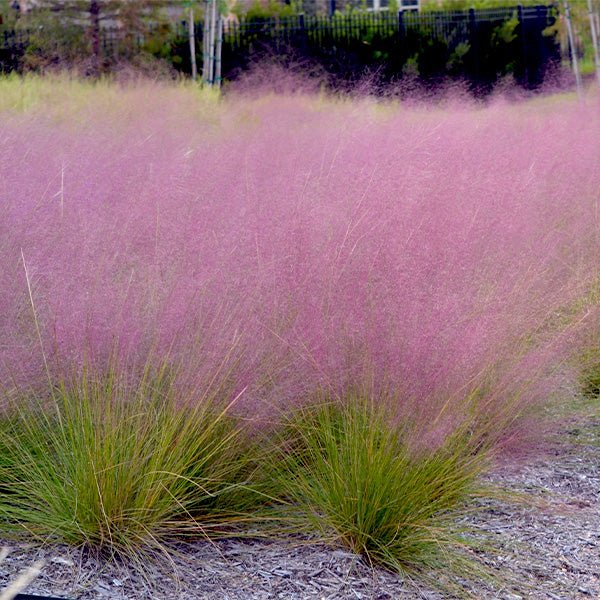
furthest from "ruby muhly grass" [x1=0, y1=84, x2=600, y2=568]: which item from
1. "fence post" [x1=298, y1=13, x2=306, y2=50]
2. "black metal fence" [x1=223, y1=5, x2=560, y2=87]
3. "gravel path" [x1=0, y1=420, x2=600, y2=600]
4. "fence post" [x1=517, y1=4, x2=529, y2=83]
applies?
"fence post" [x1=517, y1=4, x2=529, y2=83]

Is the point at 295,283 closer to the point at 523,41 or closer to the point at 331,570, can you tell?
the point at 331,570

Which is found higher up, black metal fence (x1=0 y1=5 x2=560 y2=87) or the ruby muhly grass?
black metal fence (x1=0 y1=5 x2=560 y2=87)

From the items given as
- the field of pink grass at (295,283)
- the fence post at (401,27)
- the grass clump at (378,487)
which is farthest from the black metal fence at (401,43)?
the grass clump at (378,487)

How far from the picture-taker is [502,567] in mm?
2258

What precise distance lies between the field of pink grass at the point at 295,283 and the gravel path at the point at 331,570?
1.10ft

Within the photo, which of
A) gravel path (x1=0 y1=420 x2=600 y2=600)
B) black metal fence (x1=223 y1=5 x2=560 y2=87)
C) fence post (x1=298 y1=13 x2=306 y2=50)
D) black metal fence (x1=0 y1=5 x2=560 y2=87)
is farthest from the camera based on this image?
fence post (x1=298 y1=13 x2=306 y2=50)

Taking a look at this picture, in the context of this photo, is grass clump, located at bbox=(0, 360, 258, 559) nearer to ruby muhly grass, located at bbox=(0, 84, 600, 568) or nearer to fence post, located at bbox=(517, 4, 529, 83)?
ruby muhly grass, located at bbox=(0, 84, 600, 568)

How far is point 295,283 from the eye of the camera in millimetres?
2338

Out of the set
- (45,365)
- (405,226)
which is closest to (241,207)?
(405,226)

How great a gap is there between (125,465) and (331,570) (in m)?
0.56

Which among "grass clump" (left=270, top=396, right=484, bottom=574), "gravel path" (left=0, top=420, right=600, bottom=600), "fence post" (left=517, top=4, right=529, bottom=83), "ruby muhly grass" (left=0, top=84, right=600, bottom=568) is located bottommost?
"gravel path" (left=0, top=420, right=600, bottom=600)

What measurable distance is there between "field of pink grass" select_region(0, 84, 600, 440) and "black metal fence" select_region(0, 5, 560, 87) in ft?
37.0

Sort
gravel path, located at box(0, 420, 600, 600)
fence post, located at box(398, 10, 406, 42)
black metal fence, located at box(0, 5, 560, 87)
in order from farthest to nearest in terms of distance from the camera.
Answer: fence post, located at box(398, 10, 406, 42) < black metal fence, located at box(0, 5, 560, 87) < gravel path, located at box(0, 420, 600, 600)

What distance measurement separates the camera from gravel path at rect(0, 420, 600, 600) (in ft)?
6.93
